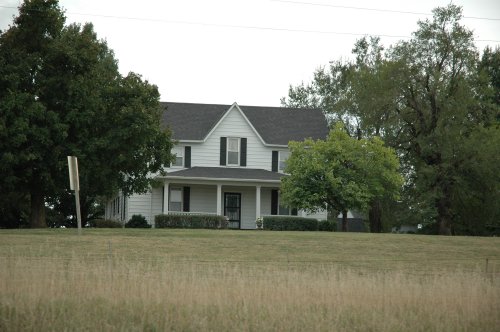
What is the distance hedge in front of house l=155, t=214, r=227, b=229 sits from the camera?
38094 millimetres

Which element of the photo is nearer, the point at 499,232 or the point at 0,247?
the point at 0,247

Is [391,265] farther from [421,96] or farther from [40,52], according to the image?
[421,96]

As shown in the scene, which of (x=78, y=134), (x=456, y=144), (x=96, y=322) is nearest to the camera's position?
(x=96, y=322)

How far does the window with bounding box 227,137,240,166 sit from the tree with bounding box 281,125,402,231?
752cm

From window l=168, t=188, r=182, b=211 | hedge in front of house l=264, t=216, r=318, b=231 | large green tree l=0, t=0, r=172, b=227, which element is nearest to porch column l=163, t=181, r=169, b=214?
window l=168, t=188, r=182, b=211

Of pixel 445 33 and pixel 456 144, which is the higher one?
pixel 445 33

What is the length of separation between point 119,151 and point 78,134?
185 cm

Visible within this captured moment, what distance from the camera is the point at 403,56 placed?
44.2 m

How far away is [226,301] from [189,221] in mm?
24063

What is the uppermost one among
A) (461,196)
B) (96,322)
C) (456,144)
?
(456,144)

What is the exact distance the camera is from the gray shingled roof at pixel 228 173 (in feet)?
136

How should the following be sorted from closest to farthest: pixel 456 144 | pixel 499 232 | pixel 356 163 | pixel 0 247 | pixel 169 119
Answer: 1. pixel 0 247
2. pixel 356 163
3. pixel 456 144
4. pixel 169 119
5. pixel 499 232

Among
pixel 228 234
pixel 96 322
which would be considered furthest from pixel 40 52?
pixel 96 322

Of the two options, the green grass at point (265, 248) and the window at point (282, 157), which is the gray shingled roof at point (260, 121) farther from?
the green grass at point (265, 248)
